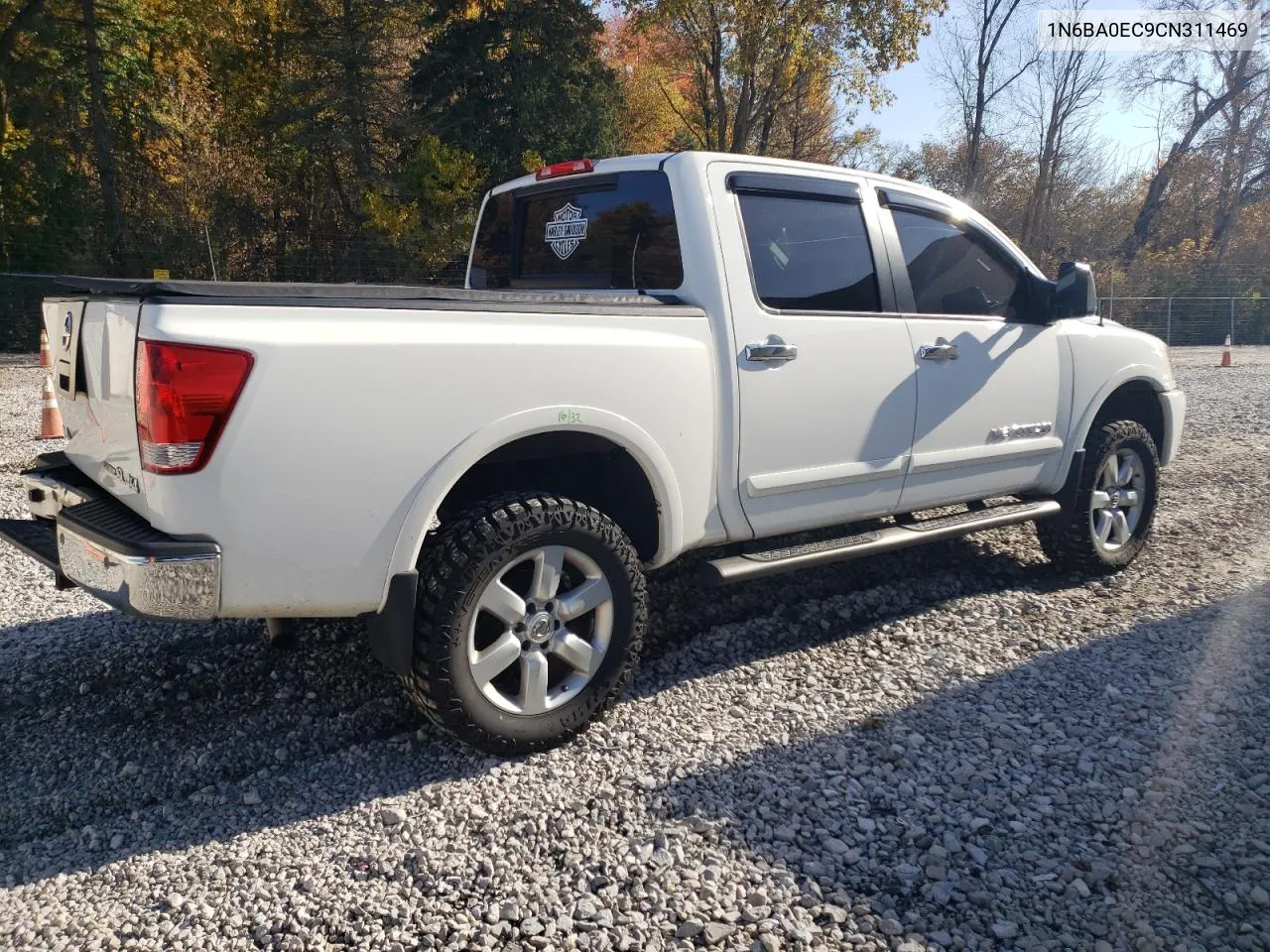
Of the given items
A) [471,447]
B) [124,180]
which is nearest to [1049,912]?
[471,447]

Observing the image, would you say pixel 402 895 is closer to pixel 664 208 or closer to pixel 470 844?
pixel 470 844

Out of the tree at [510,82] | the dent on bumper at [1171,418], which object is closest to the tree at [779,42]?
the tree at [510,82]

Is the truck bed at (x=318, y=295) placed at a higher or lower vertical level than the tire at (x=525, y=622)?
higher

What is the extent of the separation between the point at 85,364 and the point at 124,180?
25.6m

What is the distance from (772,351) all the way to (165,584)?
224cm

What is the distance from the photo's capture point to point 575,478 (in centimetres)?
358

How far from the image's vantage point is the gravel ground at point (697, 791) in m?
2.38

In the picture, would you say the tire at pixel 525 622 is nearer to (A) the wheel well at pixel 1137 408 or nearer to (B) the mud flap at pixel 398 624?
(B) the mud flap at pixel 398 624

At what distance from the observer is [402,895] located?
2469 millimetres

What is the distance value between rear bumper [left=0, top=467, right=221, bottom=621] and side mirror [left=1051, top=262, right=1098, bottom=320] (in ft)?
13.2

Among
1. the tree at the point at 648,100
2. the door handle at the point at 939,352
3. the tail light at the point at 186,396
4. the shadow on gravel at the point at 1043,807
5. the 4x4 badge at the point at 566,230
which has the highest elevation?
the tree at the point at 648,100

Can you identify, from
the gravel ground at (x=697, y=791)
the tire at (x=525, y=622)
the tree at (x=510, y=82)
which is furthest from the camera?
the tree at (x=510, y=82)

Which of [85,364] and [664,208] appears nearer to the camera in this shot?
[85,364]

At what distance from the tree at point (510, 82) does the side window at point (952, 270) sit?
23.0 meters
